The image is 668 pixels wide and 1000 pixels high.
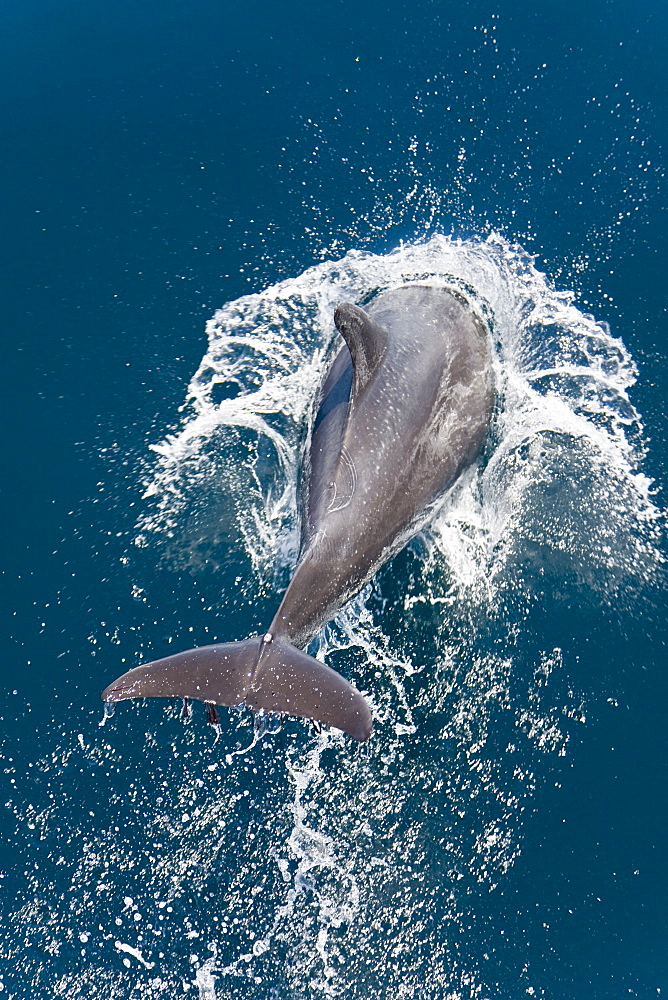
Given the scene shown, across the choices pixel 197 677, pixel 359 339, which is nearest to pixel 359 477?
pixel 359 339

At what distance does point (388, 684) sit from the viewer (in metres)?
17.5

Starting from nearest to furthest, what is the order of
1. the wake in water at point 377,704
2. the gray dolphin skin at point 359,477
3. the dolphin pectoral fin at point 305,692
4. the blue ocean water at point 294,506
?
the dolphin pectoral fin at point 305,692 → the gray dolphin skin at point 359,477 → the wake in water at point 377,704 → the blue ocean water at point 294,506

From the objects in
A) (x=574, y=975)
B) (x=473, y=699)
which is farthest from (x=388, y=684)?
(x=574, y=975)

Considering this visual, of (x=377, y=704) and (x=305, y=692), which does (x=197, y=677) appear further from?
(x=377, y=704)

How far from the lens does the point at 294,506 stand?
60.8 ft

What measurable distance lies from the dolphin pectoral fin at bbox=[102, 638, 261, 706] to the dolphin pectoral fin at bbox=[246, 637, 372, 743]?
22 centimetres

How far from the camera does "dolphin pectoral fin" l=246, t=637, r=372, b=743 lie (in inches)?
499

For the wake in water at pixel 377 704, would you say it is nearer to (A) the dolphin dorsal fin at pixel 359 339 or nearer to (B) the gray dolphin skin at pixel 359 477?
(B) the gray dolphin skin at pixel 359 477

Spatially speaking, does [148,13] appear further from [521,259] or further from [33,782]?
[33,782]

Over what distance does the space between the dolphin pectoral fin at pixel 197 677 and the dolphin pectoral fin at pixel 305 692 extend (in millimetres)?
222

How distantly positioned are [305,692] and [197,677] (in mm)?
1727

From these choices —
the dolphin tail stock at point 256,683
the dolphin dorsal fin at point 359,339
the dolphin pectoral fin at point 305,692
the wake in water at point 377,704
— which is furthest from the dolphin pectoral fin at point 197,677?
the dolphin dorsal fin at point 359,339

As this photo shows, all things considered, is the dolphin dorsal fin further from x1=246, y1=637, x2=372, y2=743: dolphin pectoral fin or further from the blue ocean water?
x1=246, y1=637, x2=372, y2=743: dolphin pectoral fin

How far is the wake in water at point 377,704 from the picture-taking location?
15.3m
